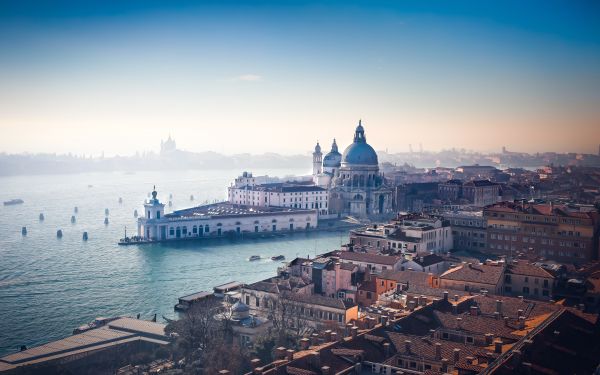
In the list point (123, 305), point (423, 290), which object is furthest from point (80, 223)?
point (423, 290)

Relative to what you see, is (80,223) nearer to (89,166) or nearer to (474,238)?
(474,238)

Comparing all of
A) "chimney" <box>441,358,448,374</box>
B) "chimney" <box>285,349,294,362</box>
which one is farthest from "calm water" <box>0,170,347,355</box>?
"chimney" <box>441,358,448,374</box>

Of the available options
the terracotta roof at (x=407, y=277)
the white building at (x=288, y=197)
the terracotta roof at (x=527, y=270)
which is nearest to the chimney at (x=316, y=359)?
the terracotta roof at (x=407, y=277)

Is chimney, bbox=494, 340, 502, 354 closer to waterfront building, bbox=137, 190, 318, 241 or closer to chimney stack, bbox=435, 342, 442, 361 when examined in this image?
chimney stack, bbox=435, 342, 442, 361

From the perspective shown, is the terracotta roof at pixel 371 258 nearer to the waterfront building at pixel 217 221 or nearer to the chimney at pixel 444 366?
the chimney at pixel 444 366

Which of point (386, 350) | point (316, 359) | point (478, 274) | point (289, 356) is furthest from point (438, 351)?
point (478, 274)

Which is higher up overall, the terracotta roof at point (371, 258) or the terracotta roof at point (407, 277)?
the terracotta roof at point (371, 258)
